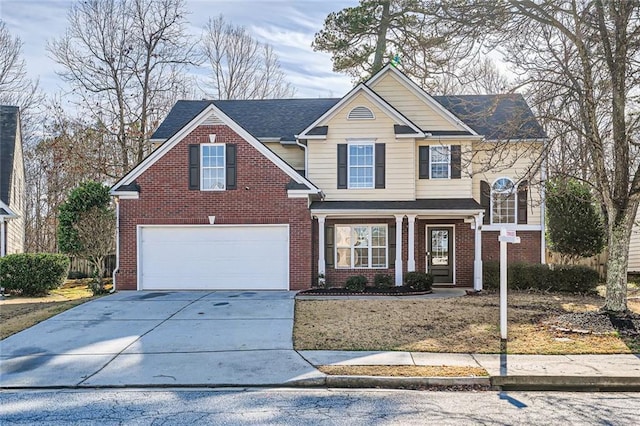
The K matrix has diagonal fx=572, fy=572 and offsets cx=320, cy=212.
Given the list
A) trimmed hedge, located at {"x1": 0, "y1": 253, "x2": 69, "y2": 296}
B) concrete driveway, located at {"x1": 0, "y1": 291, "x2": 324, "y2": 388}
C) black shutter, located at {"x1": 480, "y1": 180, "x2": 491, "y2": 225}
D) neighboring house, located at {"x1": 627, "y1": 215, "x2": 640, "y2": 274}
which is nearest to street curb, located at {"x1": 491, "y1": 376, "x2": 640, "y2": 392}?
concrete driveway, located at {"x1": 0, "y1": 291, "x2": 324, "y2": 388}

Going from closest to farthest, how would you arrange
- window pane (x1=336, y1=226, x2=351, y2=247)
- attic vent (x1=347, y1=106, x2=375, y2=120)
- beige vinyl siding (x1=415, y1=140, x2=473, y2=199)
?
window pane (x1=336, y1=226, x2=351, y2=247), attic vent (x1=347, y1=106, x2=375, y2=120), beige vinyl siding (x1=415, y1=140, x2=473, y2=199)

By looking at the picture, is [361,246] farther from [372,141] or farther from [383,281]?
[372,141]

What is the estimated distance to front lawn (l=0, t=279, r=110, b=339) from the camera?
1234 centimetres

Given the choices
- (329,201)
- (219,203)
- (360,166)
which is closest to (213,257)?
(219,203)

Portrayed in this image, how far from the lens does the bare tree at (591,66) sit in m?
11.5

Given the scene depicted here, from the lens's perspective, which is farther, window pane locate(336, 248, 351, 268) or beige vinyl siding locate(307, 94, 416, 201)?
beige vinyl siding locate(307, 94, 416, 201)

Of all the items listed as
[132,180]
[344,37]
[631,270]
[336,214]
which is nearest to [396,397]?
[336,214]

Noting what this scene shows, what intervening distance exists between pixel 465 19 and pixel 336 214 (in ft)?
25.4

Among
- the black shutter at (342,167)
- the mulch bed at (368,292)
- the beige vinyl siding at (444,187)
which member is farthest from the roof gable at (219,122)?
the beige vinyl siding at (444,187)

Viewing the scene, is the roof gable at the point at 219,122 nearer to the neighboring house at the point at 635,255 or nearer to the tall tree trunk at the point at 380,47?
the tall tree trunk at the point at 380,47

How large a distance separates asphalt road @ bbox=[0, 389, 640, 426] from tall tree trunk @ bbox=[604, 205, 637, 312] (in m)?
4.91

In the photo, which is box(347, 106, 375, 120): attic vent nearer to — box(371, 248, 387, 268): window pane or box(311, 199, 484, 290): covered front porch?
box(311, 199, 484, 290): covered front porch

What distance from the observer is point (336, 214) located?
59.4 ft

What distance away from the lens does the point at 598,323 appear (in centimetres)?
1176
